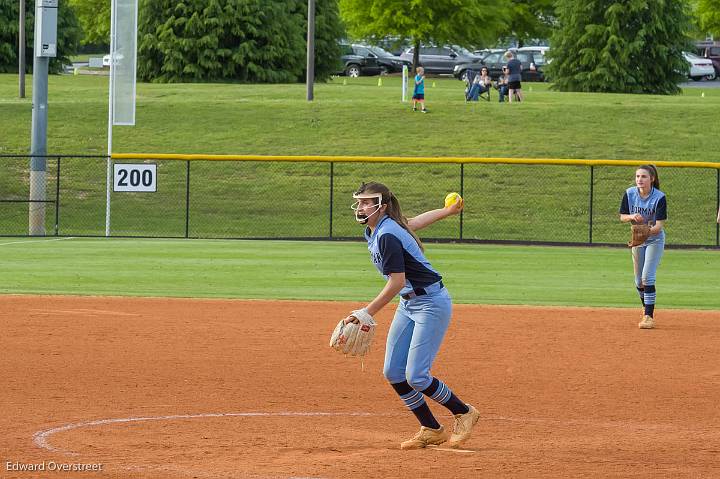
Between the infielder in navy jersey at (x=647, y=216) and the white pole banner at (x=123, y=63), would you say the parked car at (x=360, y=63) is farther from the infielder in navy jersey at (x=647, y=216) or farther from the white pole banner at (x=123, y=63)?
the infielder in navy jersey at (x=647, y=216)

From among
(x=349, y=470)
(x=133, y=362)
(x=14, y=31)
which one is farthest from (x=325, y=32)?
(x=349, y=470)

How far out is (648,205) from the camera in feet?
46.5

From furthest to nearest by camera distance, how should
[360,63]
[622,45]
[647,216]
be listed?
1. [360,63]
2. [622,45]
3. [647,216]

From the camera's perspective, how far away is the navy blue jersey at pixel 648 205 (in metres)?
14.1

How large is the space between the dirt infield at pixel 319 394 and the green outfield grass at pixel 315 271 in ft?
5.26

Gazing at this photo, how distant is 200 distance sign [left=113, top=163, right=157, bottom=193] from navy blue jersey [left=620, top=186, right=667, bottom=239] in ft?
43.0

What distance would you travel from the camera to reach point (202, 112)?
38.7m

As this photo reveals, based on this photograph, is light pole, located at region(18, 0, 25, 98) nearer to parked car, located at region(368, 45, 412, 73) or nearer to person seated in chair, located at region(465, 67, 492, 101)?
person seated in chair, located at region(465, 67, 492, 101)

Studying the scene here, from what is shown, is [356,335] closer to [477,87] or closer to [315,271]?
[315,271]

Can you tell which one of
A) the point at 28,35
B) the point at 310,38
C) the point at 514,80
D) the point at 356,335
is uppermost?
the point at 28,35

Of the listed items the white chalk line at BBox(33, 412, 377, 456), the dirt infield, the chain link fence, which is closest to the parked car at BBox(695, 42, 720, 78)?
the chain link fence

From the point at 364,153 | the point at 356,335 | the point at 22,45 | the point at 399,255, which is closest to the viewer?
the point at 399,255

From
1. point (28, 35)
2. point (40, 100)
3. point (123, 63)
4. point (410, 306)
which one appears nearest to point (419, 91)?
point (123, 63)

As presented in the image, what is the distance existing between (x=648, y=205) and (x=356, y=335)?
6696 mm
